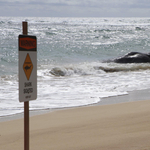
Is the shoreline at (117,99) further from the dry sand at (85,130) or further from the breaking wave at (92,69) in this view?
the breaking wave at (92,69)

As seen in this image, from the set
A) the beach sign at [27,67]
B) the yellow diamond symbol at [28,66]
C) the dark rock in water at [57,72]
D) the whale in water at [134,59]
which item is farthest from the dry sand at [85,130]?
the whale in water at [134,59]

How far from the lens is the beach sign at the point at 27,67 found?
104 inches

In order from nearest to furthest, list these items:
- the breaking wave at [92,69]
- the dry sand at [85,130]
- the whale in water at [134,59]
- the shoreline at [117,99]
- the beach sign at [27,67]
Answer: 1. the beach sign at [27,67]
2. the dry sand at [85,130]
3. the shoreline at [117,99]
4. the breaking wave at [92,69]
5. the whale in water at [134,59]

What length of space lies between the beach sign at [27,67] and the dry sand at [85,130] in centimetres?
126

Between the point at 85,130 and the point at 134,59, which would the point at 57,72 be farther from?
the point at 85,130

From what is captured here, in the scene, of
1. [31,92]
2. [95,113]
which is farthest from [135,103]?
[31,92]

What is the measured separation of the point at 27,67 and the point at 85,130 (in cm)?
202

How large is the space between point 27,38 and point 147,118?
115 inches

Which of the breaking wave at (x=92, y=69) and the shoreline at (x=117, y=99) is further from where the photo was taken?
the breaking wave at (x=92, y=69)

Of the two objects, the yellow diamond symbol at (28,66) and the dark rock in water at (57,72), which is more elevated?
the yellow diamond symbol at (28,66)

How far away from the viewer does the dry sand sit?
3805mm

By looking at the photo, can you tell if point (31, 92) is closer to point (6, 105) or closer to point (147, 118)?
point (147, 118)

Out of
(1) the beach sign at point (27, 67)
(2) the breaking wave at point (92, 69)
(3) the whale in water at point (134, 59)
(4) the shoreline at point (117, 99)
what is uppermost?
(1) the beach sign at point (27, 67)

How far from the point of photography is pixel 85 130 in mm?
4422
